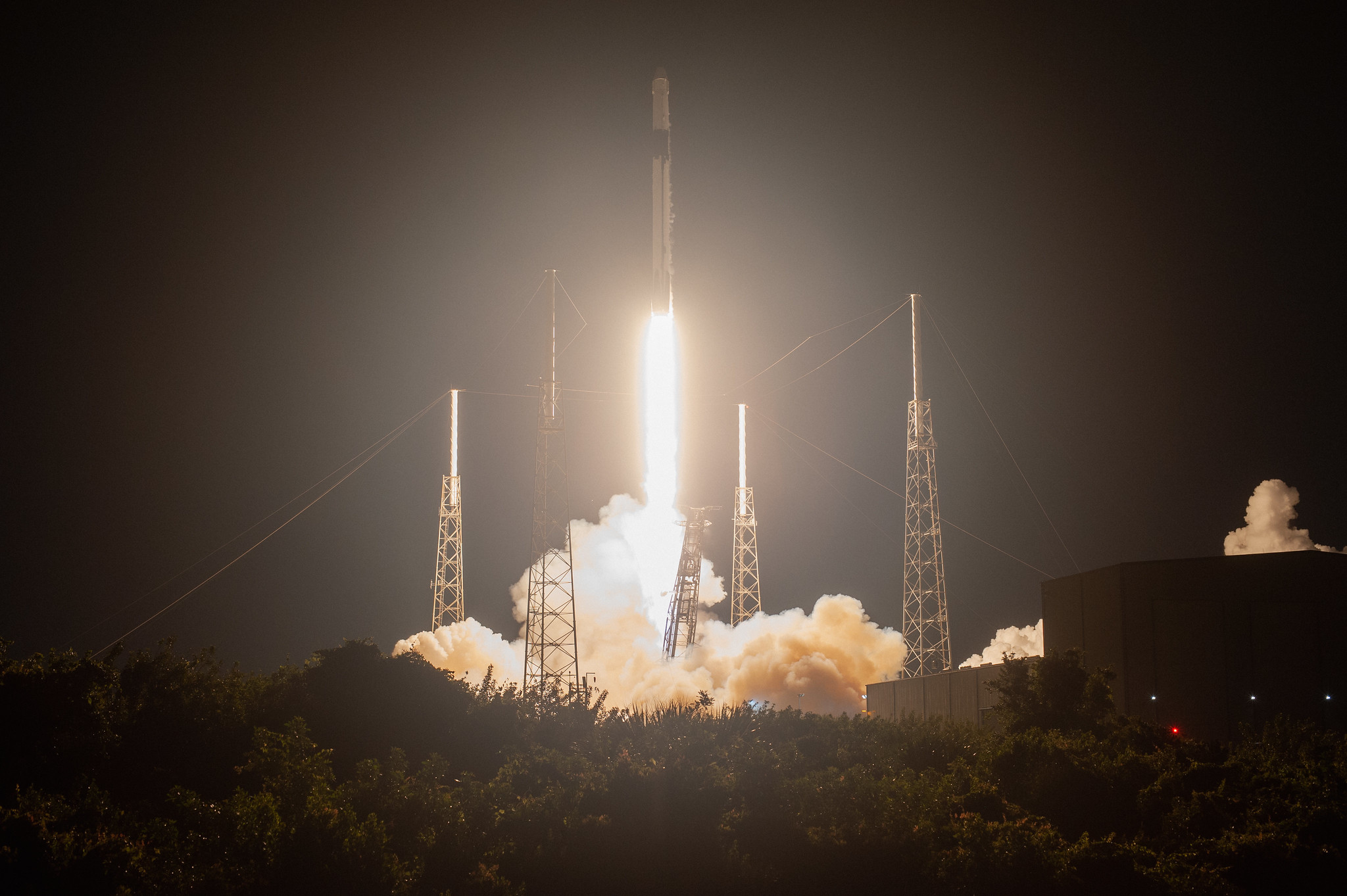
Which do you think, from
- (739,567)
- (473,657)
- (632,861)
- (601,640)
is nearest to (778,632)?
(739,567)

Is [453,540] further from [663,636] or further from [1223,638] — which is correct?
[1223,638]

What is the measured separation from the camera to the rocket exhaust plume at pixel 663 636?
38.7 metres

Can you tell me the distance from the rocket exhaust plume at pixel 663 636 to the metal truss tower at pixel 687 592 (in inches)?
19.8

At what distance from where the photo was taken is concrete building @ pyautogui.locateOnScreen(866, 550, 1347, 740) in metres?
21.0

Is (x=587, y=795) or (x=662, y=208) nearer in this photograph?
(x=587, y=795)

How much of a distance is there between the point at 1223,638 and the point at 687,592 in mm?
24234

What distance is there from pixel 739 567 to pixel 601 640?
25.4ft

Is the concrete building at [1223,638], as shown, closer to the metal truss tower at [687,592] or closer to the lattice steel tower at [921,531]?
the lattice steel tower at [921,531]

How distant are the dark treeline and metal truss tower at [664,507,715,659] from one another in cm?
1912

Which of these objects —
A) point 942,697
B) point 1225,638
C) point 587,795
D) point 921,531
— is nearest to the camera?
point 587,795

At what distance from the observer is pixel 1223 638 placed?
2219cm

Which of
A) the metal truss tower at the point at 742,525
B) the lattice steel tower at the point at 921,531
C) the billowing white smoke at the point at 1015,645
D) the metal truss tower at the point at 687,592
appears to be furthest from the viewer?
the metal truss tower at the point at 742,525

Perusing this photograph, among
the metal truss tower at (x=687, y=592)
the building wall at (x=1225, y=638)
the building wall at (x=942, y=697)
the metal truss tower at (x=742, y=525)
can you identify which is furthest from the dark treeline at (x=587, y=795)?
the metal truss tower at (x=742, y=525)

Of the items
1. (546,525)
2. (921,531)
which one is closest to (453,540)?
(546,525)
